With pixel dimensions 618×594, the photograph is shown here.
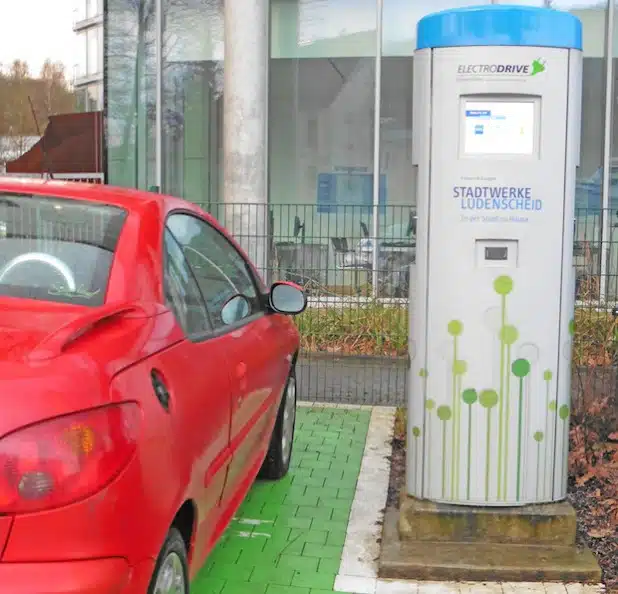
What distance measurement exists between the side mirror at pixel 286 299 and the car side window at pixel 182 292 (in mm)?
974

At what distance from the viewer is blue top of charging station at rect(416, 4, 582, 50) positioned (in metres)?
3.96

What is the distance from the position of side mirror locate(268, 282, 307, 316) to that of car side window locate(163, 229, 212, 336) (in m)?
0.97

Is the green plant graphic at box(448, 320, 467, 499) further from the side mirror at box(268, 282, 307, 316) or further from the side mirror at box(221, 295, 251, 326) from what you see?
the side mirror at box(221, 295, 251, 326)

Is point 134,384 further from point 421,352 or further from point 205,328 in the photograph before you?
point 421,352

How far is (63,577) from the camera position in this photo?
2.19 meters

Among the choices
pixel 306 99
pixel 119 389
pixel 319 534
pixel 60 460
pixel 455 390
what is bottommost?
pixel 319 534

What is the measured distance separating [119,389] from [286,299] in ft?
7.25

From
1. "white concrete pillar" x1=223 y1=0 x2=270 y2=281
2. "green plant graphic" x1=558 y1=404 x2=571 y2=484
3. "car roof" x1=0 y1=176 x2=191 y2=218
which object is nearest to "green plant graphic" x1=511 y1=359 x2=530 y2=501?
"green plant graphic" x1=558 y1=404 x2=571 y2=484

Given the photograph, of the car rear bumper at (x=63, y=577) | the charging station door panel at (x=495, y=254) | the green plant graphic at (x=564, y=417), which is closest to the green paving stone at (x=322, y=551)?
the charging station door panel at (x=495, y=254)

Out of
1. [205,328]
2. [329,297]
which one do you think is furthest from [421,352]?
[329,297]

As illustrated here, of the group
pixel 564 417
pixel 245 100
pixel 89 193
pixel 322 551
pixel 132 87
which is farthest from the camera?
pixel 132 87

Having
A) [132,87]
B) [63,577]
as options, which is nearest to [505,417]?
[63,577]

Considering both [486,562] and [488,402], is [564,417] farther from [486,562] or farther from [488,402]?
[486,562]

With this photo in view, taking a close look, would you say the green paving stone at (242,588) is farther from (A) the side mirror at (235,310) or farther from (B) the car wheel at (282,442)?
(B) the car wheel at (282,442)
